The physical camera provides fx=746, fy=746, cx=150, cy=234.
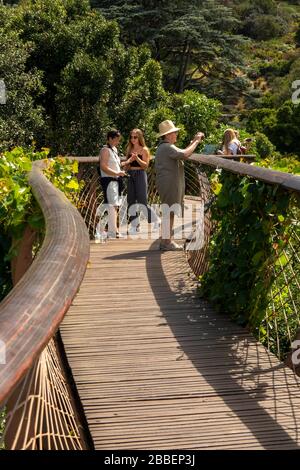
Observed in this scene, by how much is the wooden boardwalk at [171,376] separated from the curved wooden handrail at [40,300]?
157 centimetres

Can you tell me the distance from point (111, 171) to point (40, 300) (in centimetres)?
697

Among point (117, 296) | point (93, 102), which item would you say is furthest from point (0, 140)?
point (117, 296)

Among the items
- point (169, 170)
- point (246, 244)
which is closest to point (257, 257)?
point (246, 244)

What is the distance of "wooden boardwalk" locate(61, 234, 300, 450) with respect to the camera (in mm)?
3355

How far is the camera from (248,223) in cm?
495

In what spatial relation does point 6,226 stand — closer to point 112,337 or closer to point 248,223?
point 112,337

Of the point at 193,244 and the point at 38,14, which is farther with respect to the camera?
the point at 38,14

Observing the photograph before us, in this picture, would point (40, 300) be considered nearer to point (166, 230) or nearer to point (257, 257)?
point (257, 257)

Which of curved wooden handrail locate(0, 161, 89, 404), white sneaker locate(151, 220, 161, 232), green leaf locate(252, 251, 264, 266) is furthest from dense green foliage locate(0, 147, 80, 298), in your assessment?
white sneaker locate(151, 220, 161, 232)

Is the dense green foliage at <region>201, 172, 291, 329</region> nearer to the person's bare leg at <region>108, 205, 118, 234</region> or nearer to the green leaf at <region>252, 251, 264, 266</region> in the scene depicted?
the green leaf at <region>252, 251, 264, 266</region>

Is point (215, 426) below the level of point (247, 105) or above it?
above
